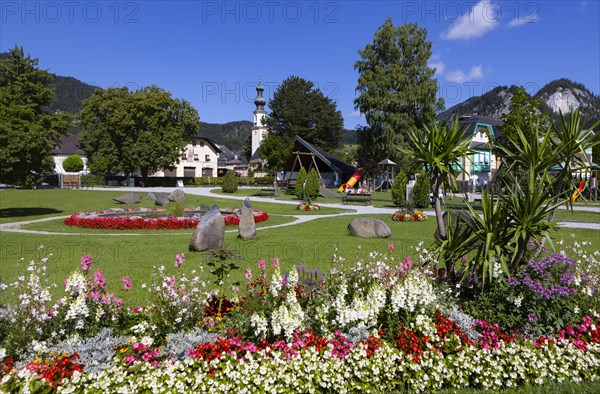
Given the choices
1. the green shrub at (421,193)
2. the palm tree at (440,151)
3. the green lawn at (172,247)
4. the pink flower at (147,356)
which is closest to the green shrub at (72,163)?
the green lawn at (172,247)

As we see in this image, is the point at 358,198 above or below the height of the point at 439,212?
below

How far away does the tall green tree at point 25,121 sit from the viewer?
62.8ft

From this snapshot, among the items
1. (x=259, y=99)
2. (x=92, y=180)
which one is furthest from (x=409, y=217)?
(x=259, y=99)

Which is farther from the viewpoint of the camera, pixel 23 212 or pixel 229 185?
pixel 229 185

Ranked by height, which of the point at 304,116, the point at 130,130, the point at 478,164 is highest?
the point at 304,116

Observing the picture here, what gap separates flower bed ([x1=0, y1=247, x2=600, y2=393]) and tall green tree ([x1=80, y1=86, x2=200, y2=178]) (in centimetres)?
5069

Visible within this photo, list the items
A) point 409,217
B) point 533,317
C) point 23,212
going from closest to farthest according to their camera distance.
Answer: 1. point 533,317
2. point 409,217
3. point 23,212

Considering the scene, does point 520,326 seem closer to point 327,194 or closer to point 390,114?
point 327,194

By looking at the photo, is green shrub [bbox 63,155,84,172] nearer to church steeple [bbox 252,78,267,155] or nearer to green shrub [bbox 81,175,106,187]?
green shrub [bbox 81,175,106,187]

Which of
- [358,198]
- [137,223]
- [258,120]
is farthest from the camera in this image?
[258,120]

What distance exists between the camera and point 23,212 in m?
23.1

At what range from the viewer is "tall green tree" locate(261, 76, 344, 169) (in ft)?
216

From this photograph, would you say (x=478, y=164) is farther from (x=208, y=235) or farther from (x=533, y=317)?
(x=533, y=317)

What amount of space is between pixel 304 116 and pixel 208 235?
56195mm
